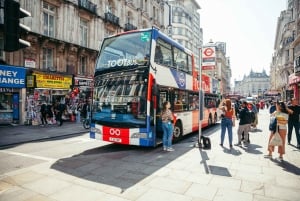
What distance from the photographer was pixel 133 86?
752 centimetres

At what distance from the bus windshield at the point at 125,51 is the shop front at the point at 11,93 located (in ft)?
33.3

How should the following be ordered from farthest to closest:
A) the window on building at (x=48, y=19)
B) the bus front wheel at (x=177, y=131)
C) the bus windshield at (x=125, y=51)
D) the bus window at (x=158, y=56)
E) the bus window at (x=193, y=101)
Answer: the window on building at (x=48, y=19)
the bus window at (x=193, y=101)
the bus front wheel at (x=177, y=131)
the bus window at (x=158, y=56)
the bus windshield at (x=125, y=51)

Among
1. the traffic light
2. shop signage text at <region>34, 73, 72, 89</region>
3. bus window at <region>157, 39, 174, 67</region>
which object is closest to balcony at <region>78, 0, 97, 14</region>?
shop signage text at <region>34, 73, 72, 89</region>

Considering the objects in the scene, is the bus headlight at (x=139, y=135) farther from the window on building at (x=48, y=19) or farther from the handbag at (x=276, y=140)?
the window on building at (x=48, y=19)

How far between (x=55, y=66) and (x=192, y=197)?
17.7 m

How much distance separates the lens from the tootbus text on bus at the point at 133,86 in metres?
7.43

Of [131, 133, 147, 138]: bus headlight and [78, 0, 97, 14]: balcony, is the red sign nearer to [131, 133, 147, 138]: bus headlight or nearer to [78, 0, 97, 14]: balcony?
[131, 133, 147, 138]: bus headlight

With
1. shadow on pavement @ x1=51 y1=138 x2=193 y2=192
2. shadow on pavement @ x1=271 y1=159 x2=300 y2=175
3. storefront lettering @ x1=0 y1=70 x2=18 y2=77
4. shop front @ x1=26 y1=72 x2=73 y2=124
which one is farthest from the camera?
shop front @ x1=26 y1=72 x2=73 y2=124

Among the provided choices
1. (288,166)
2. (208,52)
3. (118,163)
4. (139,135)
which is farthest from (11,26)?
(288,166)

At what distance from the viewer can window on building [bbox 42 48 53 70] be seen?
1820cm

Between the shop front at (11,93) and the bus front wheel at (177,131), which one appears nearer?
the bus front wheel at (177,131)

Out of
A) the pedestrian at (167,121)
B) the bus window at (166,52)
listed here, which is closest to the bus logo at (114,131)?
the pedestrian at (167,121)

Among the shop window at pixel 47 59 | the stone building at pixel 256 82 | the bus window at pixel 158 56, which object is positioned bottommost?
the bus window at pixel 158 56

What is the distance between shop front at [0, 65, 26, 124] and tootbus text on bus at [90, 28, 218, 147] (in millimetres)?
10144
